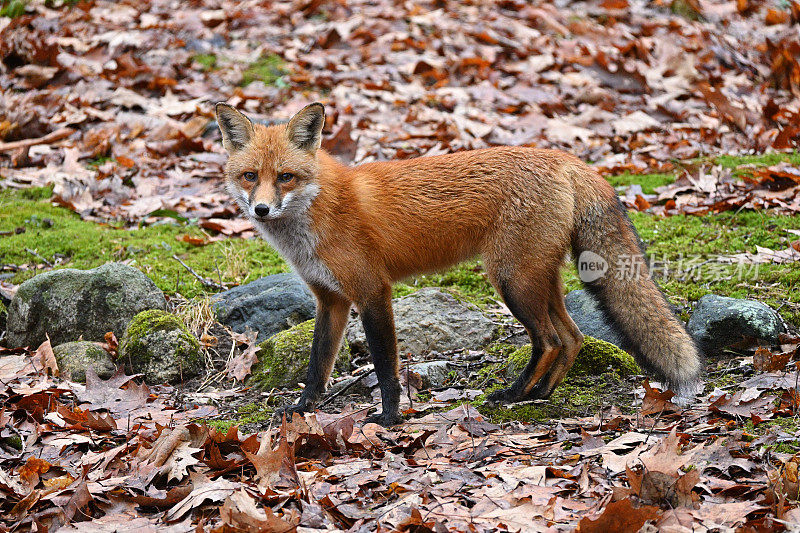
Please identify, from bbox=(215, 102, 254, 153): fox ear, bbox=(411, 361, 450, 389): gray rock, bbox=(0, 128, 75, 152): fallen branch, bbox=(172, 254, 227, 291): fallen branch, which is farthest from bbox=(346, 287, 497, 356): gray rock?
bbox=(0, 128, 75, 152): fallen branch

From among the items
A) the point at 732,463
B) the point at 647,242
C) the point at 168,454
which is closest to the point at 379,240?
the point at 168,454

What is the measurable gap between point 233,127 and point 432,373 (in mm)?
2260

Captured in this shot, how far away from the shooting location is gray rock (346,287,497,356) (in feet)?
18.9

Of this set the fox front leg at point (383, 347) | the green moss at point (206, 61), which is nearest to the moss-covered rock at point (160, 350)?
the fox front leg at point (383, 347)

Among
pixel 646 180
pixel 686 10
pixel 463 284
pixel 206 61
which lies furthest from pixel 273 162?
pixel 686 10

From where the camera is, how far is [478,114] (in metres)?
10.1

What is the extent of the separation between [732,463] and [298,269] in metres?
2.91

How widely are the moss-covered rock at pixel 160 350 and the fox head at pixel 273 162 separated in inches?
53.3

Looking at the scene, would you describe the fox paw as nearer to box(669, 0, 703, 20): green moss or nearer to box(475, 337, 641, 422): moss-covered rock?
box(475, 337, 641, 422): moss-covered rock

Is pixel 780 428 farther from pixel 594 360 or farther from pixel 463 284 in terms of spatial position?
pixel 463 284

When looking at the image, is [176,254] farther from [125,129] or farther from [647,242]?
[647,242]

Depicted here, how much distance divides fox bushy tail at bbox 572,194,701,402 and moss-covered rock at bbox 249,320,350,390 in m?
2.01

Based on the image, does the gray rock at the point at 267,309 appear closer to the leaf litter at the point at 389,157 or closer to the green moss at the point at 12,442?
the leaf litter at the point at 389,157

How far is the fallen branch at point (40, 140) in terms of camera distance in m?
9.26
